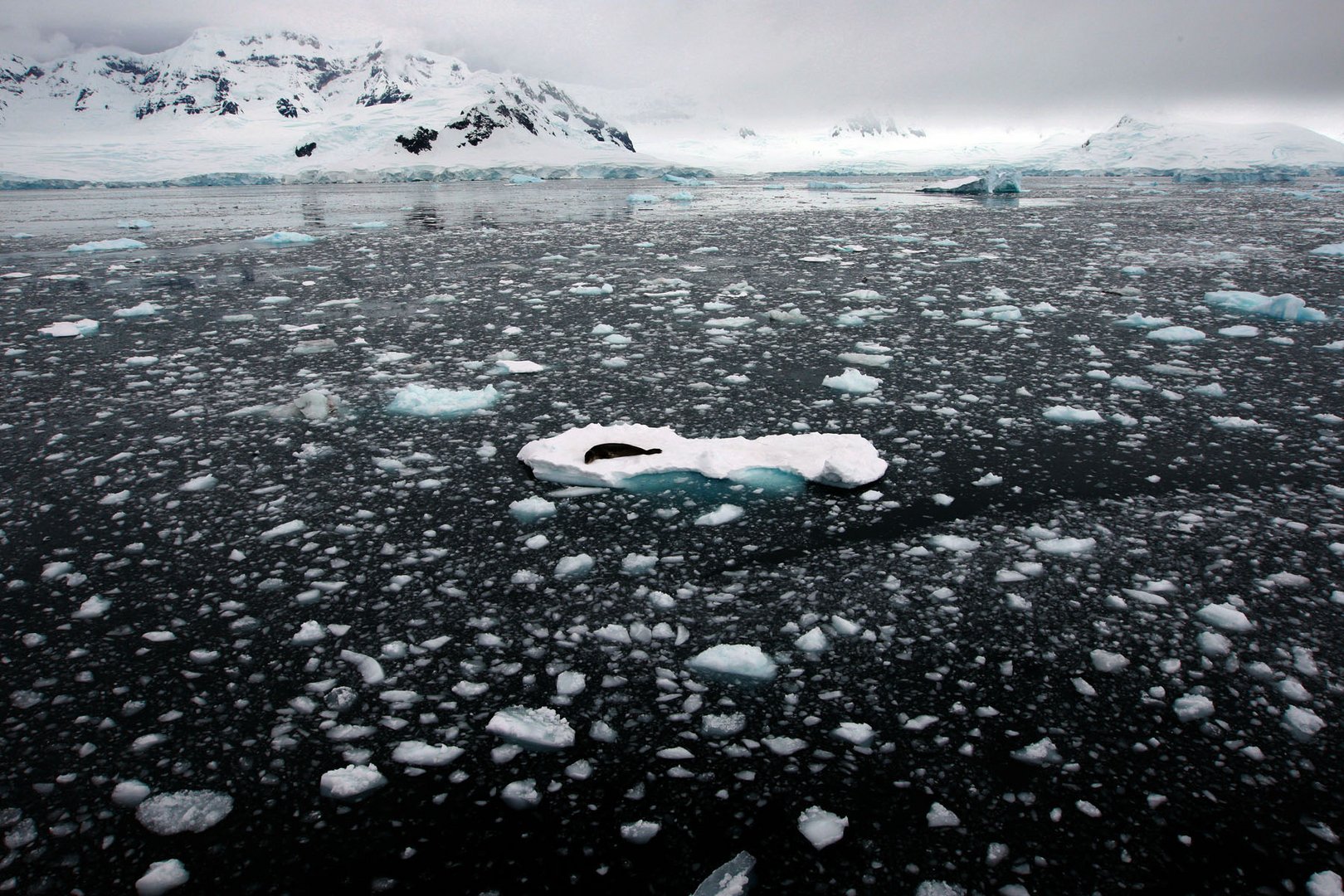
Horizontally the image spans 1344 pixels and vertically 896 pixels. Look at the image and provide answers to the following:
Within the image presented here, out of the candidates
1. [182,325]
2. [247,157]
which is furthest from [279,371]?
[247,157]

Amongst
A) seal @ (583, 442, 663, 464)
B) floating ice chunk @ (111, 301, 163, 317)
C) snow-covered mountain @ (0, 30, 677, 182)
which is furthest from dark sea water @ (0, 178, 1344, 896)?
snow-covered mountain @ (0, 30, 677, 182)

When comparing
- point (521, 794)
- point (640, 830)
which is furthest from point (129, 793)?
point (640, 830)

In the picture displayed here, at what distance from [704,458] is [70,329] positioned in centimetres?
495

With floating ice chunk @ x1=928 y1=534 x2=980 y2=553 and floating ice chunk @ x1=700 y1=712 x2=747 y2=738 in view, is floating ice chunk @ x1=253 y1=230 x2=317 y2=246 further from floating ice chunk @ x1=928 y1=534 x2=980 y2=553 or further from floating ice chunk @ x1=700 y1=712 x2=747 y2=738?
floating ice chunk @ x1=700 y1=712 x2=747 y2=738

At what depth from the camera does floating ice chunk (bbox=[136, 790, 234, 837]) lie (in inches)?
50.8

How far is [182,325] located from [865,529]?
5174 mm

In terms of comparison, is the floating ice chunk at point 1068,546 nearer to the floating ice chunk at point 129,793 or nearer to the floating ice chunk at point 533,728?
the floating ice chunk at point 533,728

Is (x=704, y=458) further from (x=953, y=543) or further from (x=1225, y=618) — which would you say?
(x=1225, y=618)

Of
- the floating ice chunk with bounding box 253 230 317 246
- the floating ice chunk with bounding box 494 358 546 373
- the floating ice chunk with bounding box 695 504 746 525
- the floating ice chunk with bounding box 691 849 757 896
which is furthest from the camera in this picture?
the floating ice chunk with bounding box 253 230 317 246

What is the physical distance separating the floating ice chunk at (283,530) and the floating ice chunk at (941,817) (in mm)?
1976

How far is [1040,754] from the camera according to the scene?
4.69ft

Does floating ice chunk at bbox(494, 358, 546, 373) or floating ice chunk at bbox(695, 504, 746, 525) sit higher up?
floating ice chunk at bbox(494, 358, 546, 373)

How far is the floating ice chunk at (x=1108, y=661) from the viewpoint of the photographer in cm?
167

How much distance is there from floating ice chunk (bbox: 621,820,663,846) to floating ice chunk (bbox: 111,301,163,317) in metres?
6.01
